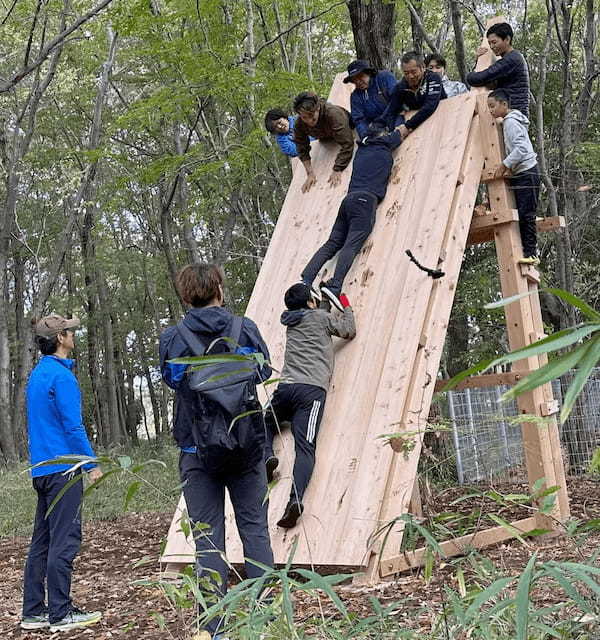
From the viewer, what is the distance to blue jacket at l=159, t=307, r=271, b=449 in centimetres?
401

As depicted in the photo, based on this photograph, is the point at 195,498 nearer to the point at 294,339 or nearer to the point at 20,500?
the point at 294,339

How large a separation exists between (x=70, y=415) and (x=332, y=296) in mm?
2170

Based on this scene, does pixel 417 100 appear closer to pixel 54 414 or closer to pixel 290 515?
pixel 290 515

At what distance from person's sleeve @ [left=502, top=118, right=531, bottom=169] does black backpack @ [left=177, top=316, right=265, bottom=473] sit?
11.4 feet

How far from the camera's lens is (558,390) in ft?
34.7

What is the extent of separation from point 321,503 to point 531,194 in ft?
10.2

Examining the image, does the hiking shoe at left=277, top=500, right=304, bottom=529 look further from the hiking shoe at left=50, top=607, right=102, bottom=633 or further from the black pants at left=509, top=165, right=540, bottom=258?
the black pants at left=509, top=165, right=540, bottom=258

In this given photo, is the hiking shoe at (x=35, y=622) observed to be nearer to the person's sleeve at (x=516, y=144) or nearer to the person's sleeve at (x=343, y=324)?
the person's sleeve at (x=343, y=324)

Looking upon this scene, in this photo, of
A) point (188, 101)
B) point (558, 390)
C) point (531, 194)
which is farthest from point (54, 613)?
point (188, 101)

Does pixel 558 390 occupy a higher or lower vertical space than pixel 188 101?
lower

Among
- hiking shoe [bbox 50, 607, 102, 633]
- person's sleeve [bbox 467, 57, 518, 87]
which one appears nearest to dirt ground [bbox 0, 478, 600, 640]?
hiking shoe [bbox 50, 607, 102, 633]

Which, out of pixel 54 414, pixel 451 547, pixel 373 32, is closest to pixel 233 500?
pixel 54 414

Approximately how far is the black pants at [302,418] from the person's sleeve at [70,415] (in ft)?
4.13

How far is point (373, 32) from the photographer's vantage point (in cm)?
898
